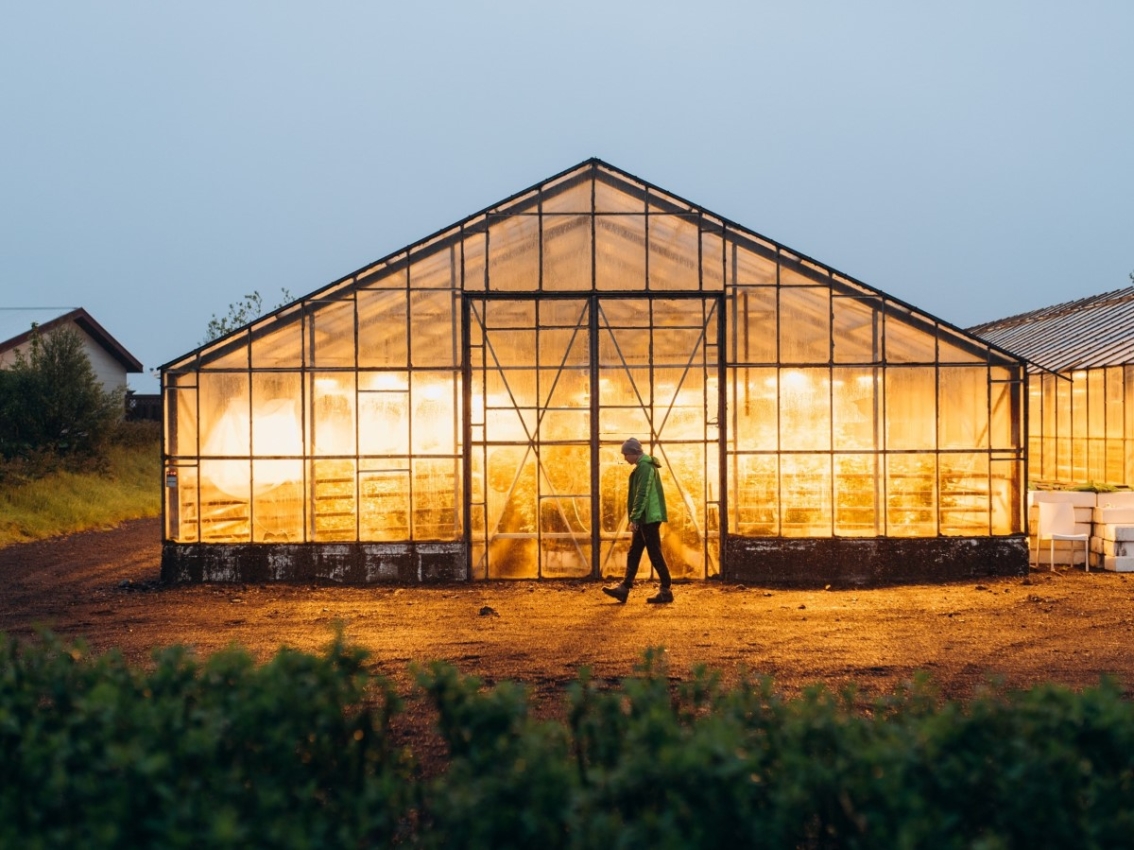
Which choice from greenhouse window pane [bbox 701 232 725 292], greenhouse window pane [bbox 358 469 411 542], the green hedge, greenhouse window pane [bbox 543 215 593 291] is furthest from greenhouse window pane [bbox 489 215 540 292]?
the green hedge

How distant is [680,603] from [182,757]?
9.39 metres

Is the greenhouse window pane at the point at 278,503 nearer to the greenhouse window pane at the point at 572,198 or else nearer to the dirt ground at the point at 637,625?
the dirt ground at the point at 637,625

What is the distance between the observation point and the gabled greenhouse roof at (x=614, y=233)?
1443cm

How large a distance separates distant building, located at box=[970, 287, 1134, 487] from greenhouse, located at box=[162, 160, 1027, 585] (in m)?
2.63

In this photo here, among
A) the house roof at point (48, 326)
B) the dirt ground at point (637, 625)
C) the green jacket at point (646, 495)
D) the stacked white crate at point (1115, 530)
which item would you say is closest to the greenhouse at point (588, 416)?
the dirt ground at point (637, 625)

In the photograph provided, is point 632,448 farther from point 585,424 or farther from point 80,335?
point 80,335

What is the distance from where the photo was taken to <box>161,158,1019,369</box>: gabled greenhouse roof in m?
14.4

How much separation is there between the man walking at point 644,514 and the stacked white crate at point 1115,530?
6711 millimetres

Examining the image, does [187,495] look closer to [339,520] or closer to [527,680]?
[339,520]

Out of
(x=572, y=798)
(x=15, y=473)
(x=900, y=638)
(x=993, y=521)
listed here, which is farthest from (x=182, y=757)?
(x=15, y=473)

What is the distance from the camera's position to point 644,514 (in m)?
12.5

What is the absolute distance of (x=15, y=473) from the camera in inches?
909

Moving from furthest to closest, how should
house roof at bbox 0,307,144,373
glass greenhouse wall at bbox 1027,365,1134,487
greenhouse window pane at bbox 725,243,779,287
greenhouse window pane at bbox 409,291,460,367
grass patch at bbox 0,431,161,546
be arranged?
1. house roof at bbox 0,307,144,373
2. grass patch at bbox 0,431,161,546
3. glass greenhouse wall at bbox 1027,365,1134,487
4. greenhouse window pane at bbox 725,243,779,287
5. greenhouse window pane at bbox 409,291,460,367

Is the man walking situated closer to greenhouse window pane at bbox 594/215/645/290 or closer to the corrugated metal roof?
greenhouse window pane at bbox 594/215/645/290
